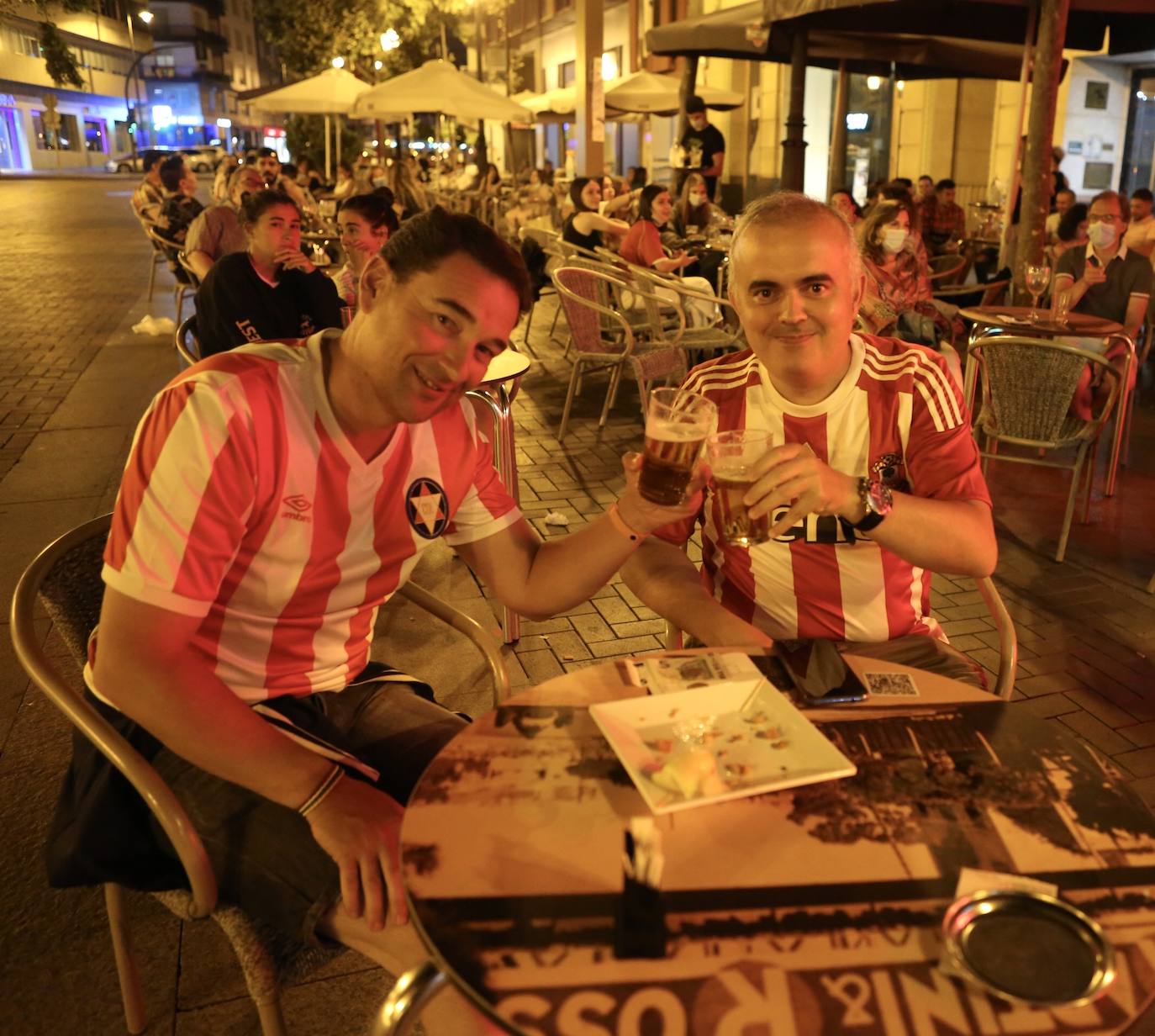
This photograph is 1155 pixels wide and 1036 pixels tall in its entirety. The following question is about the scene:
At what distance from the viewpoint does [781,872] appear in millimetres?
1158

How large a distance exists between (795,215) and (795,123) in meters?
9.12

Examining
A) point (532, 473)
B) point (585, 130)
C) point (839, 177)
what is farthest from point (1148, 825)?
point (839, 177)

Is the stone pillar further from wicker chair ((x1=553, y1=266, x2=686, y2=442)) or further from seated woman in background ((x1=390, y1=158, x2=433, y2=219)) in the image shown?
wicker chair ((x1=553, y1=266, x2=686, y2=442))

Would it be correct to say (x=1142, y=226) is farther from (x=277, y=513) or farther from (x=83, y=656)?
(x=83, y=656)

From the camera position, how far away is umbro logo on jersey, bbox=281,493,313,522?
159cm

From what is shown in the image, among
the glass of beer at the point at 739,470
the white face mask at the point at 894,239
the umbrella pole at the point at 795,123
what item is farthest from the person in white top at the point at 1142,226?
the glass of beer at the point at 739,470

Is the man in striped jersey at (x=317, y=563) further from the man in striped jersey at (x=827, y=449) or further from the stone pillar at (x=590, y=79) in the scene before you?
the stone pillar at (x=590, y=79)

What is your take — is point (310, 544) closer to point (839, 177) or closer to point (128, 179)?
point (839, 177)

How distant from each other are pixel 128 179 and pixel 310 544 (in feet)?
166

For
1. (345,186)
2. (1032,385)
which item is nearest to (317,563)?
(1032,385)

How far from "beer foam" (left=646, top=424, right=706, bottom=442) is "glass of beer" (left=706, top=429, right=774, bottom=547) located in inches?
1.8

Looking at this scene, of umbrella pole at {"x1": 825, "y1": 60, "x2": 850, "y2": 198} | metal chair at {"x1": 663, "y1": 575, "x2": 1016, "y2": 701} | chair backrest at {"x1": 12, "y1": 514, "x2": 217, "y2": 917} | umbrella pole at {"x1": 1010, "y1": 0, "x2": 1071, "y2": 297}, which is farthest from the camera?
umbrella pole at {"x1": 825, "y1": 60, "x2": 850, "y2": 198}

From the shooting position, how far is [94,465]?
5.44 m

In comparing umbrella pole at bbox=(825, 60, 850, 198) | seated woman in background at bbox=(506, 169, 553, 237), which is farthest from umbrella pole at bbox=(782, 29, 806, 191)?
seated woman in background at bbox=(506, 169, 553, 237)
